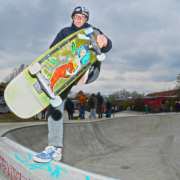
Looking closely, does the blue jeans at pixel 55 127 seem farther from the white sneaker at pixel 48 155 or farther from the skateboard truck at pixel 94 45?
the skateboard truck at pixel 94 45

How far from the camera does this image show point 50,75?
203cm

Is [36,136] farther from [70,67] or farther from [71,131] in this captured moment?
[70,67]

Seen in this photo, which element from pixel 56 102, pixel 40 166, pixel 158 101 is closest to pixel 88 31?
pixel 56 102

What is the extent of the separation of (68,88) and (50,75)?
1.07ft

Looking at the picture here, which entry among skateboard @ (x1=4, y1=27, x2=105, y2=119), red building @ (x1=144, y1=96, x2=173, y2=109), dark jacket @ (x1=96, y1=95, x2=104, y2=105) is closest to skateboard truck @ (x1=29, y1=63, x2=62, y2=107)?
skateboard @ (x1=4, y1=27, x2=105, y2=119)

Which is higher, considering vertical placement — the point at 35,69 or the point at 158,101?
the point at 35,69

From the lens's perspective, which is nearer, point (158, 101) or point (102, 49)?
point (102, 49)

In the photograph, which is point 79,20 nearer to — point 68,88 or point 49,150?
point 68,88

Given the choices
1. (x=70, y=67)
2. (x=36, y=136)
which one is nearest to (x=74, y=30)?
(x=70, y=67)

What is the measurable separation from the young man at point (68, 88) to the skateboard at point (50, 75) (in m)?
0.15

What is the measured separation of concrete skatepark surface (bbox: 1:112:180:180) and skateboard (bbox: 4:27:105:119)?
1.62 meters

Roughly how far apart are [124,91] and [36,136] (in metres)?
74.1

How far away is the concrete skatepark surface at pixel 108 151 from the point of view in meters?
3.51

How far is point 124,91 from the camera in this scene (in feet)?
252
